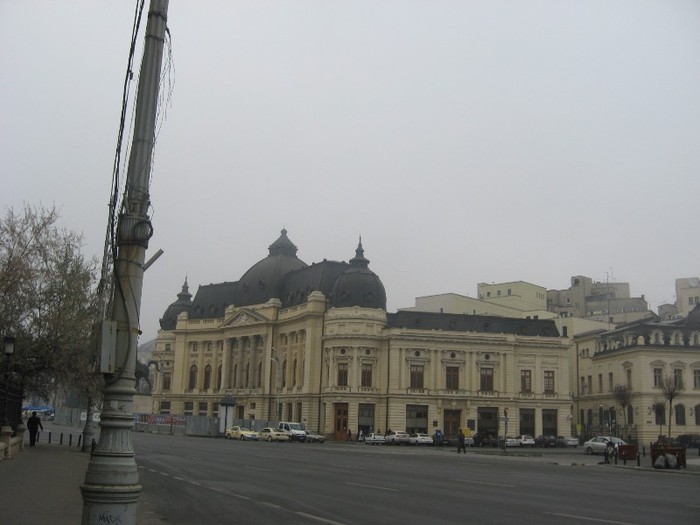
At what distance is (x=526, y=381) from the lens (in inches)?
3452

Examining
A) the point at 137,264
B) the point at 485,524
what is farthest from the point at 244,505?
the point at 137,264

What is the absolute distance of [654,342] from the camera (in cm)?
8438

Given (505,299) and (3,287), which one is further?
(505,299)

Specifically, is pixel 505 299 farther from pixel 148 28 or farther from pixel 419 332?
pixel 148 28

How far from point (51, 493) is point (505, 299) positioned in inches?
4155

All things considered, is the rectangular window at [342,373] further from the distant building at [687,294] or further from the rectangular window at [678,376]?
the distant building at [687,294]

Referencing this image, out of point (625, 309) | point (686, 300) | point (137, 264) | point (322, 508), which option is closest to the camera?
point (137, 264)

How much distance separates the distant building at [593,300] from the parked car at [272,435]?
2483 inches

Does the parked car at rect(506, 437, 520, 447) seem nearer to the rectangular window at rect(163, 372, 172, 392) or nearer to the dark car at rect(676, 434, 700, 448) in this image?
the dark car at rect(676, 434, 700, 448)

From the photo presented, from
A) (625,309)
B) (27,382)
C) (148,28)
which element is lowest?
(27,382)

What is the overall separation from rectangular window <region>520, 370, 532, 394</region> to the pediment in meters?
32.5

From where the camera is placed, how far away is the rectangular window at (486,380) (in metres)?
86.2

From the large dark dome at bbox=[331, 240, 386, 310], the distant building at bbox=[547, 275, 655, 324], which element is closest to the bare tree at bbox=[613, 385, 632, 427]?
the large dark dome at bbox=[331, 240, 386, 310]

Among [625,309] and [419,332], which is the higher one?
[625,309]
